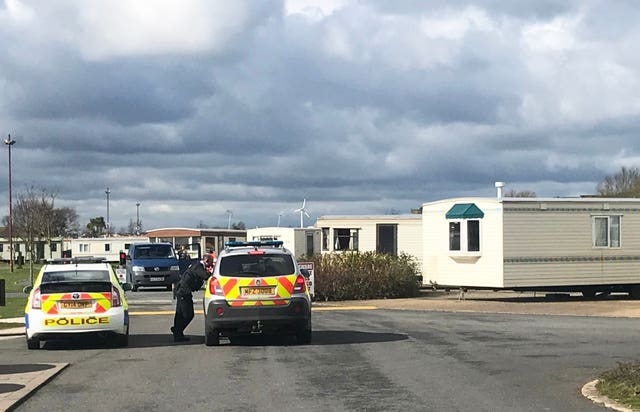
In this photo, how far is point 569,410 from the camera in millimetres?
9695

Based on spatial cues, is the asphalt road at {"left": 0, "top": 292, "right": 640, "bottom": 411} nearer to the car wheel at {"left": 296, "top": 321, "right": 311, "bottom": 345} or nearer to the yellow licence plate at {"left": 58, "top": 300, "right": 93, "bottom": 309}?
the car wheel at {"left": 296, "top": 321, "right": 311, "bottom": 345}

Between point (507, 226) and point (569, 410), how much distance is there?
18856mm

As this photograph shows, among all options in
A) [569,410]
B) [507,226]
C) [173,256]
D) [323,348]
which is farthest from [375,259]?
[569,410]

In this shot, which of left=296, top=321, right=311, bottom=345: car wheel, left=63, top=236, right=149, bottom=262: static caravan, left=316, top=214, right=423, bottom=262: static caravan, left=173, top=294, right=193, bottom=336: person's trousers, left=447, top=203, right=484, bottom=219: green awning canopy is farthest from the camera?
left=63, top=236, right=149, bottom=262: static caravan

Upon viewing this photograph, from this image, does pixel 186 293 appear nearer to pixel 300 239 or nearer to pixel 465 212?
pixel 465 212

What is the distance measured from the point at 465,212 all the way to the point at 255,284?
14826 mm

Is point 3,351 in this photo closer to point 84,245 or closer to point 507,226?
point 507,226

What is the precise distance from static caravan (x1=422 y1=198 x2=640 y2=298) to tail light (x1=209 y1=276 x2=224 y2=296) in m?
14.2

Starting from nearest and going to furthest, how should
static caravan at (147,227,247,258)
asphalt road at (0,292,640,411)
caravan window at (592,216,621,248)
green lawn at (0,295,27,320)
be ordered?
1. asphalt road at (0,292,640,411)
2. green lawn at (0,295,27,320)
3. caravan window at (592,216,621,248)
4. static caravan at (147,227,247,258)

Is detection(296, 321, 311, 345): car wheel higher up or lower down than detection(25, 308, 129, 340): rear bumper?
lower down

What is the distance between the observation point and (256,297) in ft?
51.1

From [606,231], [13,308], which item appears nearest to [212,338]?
[13,308]

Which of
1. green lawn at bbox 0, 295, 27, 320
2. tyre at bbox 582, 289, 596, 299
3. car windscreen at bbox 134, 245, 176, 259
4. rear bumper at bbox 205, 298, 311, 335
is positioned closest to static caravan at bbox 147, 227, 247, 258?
car windscreen at bbox 134, 245, 176, 259

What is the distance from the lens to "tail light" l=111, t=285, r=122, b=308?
15727mm
